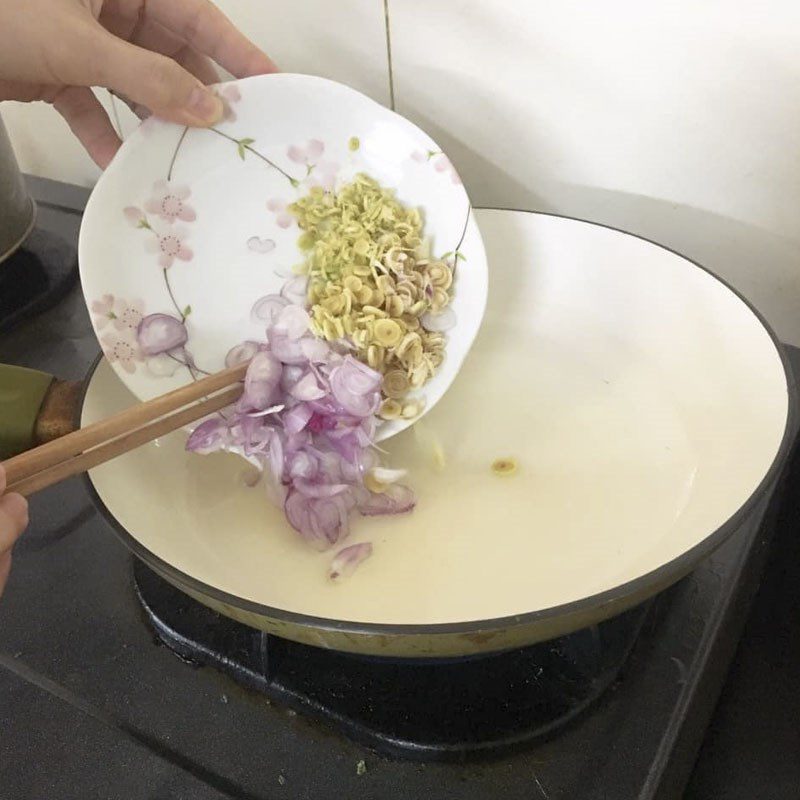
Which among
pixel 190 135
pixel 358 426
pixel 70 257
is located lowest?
pixel 70 257

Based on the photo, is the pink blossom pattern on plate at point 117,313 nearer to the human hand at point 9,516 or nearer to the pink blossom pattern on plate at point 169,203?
the pink blossom pattern on plate at point 169,203

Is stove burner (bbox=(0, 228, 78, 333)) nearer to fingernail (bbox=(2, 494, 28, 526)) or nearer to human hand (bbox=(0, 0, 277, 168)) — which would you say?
human hand (bbox=(0, 0, 277, 168))

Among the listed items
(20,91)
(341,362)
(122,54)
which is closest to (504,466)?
(341,362)

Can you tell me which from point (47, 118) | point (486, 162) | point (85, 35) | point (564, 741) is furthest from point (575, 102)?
point (47, 118)

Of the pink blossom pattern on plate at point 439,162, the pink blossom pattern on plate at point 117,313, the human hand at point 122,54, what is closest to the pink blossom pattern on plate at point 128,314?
the pink blossom pattern on plate at point 117,313

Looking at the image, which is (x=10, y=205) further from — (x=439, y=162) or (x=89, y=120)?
(x=439, y=162)

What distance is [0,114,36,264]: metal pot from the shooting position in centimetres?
79

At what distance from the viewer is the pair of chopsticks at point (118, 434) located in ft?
1.48

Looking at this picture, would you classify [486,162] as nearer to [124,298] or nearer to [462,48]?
[462,48]

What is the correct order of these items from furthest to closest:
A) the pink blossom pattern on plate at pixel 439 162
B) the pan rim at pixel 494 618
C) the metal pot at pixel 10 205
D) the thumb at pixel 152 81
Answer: the metal pot at pixel 10 205
the pink blossom pattern on plate at pixel 439 162
the thumb at pixel 152 81
the pan rim at pixel 494 618

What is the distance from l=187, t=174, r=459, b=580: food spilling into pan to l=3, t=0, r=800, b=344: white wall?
0.16 metres

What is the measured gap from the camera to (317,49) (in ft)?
2.42

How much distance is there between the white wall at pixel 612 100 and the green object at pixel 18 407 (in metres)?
0.37

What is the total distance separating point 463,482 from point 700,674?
0.64 ft
